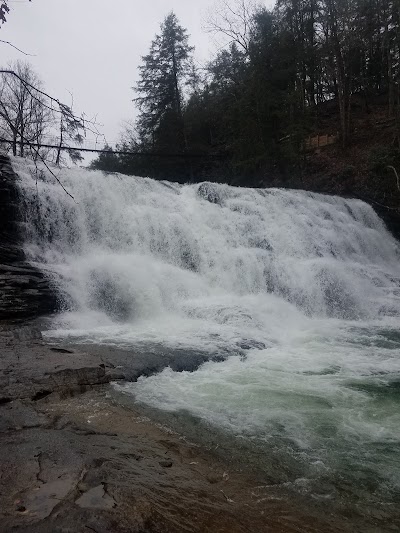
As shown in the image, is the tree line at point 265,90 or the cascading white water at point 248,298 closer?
the cascading white water at point 248,298

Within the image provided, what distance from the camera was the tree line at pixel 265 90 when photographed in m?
23.4

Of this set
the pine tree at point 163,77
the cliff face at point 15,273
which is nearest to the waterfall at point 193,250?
the cliff face at point 15,273

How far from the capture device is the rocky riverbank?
238cm

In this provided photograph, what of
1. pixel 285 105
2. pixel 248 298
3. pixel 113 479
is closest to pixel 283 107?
pixel 285 105

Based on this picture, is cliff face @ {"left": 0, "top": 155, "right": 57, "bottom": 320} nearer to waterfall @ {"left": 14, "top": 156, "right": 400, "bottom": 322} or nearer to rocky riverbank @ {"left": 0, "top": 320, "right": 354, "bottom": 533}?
waterfall @ {"left": 14, "top": 156, "right": 400, "bottom": 322}

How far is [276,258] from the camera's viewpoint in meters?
13.1

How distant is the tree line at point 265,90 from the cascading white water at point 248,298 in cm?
796

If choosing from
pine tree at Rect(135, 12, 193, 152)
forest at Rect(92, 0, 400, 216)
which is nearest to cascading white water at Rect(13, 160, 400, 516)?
forest at Rect(92, 0, 400, 216)

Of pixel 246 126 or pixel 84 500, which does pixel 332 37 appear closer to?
pixel 246 126

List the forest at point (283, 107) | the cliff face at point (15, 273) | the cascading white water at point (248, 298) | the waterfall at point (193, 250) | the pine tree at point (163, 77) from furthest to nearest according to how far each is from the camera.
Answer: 1. the pine tree at point (163, 77)
2. the forest at point (283, 107)
3. the waterfall at point (193, 250)
4. the cliff face at point (15, 273)
5. the cascading white water at point (248, 298)

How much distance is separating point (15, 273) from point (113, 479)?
320 inches

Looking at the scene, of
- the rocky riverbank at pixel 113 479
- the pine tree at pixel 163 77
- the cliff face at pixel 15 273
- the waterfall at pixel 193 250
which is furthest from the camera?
the pine tree at pixel 163 77

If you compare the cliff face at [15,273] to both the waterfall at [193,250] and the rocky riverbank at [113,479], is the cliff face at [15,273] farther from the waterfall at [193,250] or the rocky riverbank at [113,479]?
the rocky riverbank at [113,479]

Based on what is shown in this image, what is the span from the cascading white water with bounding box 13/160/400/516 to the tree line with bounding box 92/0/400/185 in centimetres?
796
